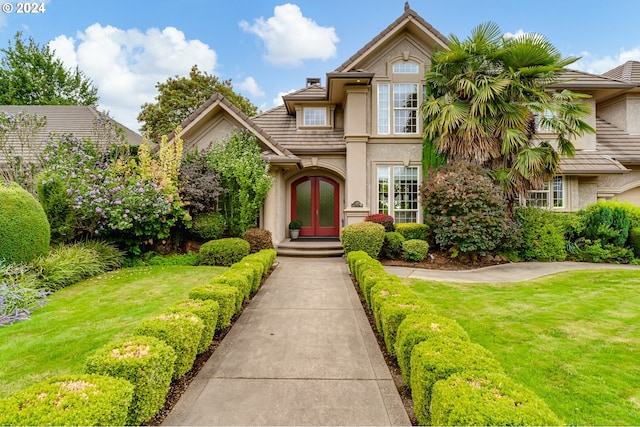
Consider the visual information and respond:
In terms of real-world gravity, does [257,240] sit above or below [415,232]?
below

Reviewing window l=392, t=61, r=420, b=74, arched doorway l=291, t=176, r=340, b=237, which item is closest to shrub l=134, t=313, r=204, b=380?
arched doorway l=291, t=176, r=340, b=237

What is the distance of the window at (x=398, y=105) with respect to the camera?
482 inches

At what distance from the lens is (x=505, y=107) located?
1035 cm

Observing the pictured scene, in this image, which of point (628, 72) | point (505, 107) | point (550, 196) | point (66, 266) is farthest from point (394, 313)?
point (628, 72)

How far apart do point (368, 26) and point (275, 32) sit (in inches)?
198

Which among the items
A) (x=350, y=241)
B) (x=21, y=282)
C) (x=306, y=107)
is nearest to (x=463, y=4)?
(x=306, y=107)

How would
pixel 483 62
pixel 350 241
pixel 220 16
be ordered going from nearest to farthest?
1. pixel 350 241
2. pixel 483 62
3. pixel 220 16

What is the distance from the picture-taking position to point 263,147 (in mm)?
11500

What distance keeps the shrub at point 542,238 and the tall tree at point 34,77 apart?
32.8 metres

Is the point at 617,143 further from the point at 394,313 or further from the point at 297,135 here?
the point at 394,313

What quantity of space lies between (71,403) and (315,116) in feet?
43.2

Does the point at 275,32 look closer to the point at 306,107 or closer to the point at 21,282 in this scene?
the point at 306,107

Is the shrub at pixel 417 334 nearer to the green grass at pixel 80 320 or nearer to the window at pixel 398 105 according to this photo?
the green grass at pixel 80 320

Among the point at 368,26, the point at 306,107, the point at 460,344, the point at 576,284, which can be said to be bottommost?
the point at 576,284
